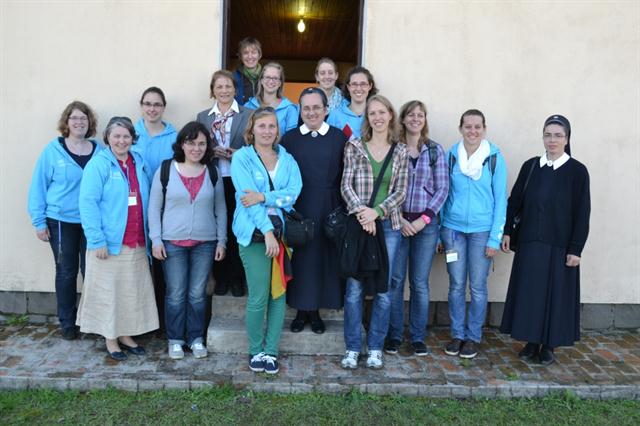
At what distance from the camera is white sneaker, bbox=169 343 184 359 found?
391cm

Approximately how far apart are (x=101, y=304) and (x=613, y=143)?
4642 mm

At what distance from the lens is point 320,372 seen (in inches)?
149

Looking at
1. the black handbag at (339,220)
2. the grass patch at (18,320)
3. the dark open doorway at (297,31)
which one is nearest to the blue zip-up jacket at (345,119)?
the black handbag at (339,220)

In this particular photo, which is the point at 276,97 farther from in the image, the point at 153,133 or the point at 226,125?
the point at 153,133

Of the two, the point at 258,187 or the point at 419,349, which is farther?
the point at 419,349

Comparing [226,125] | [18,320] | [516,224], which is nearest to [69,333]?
[18,320]

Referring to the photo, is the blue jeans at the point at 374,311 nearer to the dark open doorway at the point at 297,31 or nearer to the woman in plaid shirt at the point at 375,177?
the woman in plaid shirt at the point at 375,177

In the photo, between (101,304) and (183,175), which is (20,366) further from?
(183,175)

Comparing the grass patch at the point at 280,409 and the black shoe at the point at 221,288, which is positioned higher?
the black shoe at the point at 221,288

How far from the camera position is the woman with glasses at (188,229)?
373 cm

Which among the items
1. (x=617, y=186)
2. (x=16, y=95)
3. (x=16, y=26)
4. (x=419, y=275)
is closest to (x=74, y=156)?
(x=16, y=95)

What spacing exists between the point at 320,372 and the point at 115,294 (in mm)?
1601

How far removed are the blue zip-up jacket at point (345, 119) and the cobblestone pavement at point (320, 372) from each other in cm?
178

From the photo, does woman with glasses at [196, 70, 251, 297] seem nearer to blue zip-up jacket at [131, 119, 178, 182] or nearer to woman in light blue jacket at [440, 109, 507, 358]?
blue zip-up jacket at [131, 119, 178, 182]
